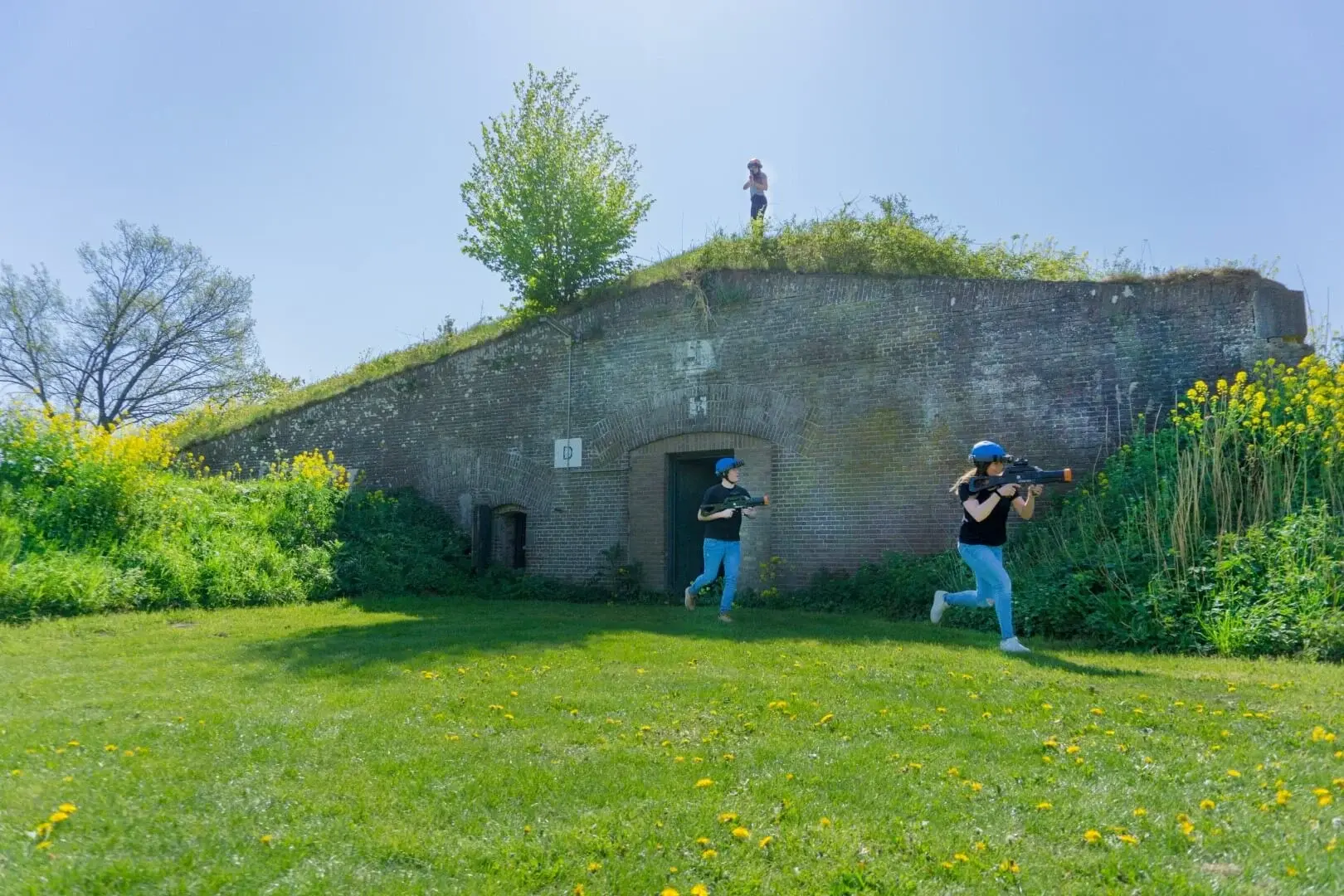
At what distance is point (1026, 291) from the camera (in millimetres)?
12578

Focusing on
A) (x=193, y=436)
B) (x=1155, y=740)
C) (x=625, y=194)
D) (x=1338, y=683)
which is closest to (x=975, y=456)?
(x=1338, y=683)

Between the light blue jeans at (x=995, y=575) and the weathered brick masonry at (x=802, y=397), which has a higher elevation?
the weathered brick masonry at (x=802, y=397)

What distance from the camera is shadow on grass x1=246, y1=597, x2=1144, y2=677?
836 cm

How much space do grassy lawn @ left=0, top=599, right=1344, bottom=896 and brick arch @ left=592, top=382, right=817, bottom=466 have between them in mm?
6519

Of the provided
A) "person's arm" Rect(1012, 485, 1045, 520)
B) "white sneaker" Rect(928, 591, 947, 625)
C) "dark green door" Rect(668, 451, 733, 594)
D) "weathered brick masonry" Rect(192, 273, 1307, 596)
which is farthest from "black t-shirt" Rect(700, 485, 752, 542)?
"dark green door" Rect(668, 451, 733, 594)

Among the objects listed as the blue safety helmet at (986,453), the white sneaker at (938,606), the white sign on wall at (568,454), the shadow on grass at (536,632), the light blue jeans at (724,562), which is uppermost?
the white sign on wall at (568,454)

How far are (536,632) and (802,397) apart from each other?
5.95m

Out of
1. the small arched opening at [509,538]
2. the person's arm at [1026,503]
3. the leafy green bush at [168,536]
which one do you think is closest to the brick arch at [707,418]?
the small arched opening at [509,538]

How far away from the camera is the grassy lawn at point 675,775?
3.46 m

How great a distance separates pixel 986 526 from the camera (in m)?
8.42

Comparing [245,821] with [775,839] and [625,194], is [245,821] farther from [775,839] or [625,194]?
[625,194]

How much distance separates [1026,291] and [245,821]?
11.3 m

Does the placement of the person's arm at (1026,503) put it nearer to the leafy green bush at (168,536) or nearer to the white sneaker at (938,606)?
the white sneaker at (938,606)

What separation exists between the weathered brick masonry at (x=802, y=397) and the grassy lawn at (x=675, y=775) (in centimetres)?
503
